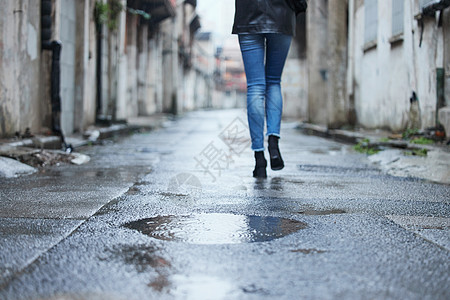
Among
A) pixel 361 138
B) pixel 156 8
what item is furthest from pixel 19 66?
pixel 156 8

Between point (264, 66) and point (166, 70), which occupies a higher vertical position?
point (166, 70)

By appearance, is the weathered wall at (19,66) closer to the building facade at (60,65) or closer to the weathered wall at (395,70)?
the building facade at (60,65)

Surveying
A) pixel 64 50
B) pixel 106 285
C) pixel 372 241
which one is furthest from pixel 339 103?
pixel 106 285

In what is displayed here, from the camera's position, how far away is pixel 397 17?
792 cm

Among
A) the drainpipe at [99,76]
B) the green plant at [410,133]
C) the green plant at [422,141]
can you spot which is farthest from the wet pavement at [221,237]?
the drainpipe at [99,76]

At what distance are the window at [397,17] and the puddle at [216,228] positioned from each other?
6.02m

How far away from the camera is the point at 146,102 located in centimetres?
2058

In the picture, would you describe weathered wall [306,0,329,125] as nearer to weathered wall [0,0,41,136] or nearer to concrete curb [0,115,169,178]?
concrete curb [0,115,169,178]

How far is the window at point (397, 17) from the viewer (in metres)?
7.74

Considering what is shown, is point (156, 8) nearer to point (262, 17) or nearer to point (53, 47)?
point (53, 47)

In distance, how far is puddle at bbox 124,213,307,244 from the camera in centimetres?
207

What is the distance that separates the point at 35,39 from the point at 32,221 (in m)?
4.37

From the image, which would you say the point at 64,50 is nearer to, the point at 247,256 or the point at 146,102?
the point at 247,256

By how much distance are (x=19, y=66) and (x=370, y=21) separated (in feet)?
18.9
